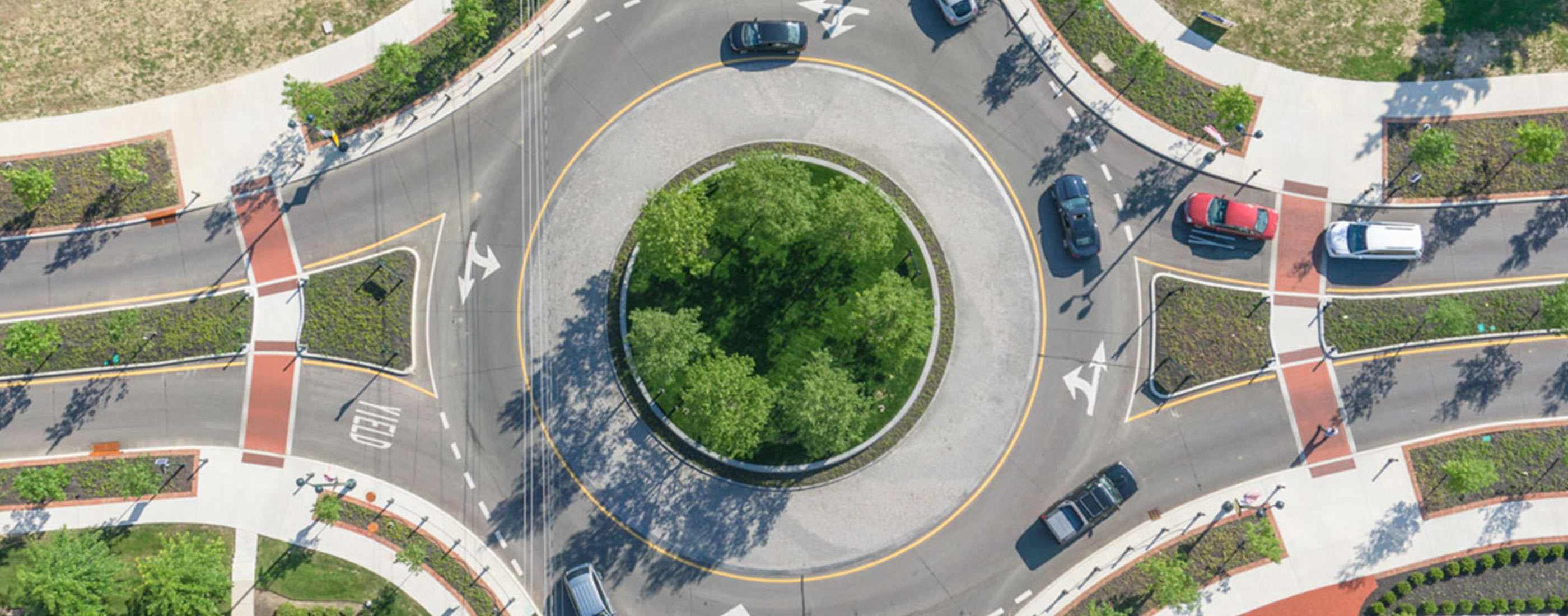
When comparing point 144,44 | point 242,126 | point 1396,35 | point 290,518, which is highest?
point 144,44

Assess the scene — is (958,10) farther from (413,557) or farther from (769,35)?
(413,557)

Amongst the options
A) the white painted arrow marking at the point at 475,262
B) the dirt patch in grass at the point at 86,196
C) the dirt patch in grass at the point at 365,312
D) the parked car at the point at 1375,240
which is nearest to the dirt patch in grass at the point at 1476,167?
the parked car at the point at 1375,240

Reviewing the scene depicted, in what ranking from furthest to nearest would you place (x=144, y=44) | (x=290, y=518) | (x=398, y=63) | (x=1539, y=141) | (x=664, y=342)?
1. (x=144, y=44)
2. (x=290, y=518)
3. (x=398, y=63)
4. (x=1539, y=141)
5. (x=664, y=342)

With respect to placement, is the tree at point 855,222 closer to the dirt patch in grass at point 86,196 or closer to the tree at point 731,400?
the tree at point 731,400

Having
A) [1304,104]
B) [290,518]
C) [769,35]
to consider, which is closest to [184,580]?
[290,518]

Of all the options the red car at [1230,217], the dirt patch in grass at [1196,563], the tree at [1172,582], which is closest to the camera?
the tree at [1172,582]

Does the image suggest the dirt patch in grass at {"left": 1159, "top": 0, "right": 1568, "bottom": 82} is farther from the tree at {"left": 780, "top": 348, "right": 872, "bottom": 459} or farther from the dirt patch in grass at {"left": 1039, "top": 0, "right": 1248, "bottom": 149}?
the tree at {"left": 780, "top": 348, "right": 872, "bottom": 459}
